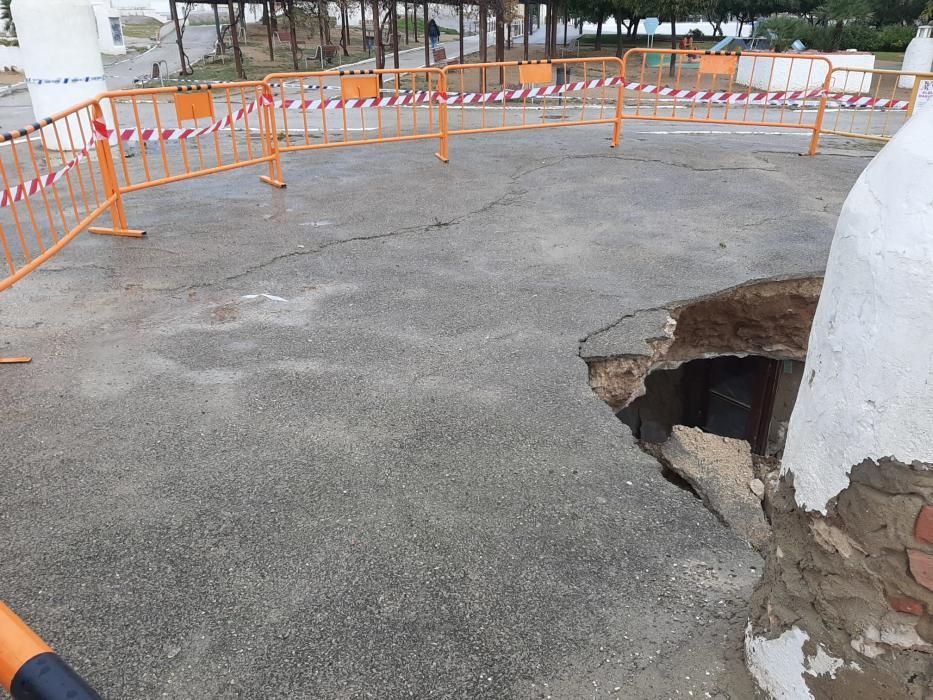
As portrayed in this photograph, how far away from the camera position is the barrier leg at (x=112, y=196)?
23.0 ft

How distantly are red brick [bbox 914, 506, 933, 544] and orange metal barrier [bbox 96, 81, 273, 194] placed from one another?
23.3 ft

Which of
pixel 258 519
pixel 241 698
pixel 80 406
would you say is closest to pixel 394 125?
pixel 80 406

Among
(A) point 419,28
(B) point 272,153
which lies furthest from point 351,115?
(A) point 419,28

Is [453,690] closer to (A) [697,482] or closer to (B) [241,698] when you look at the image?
(B) [241,698]

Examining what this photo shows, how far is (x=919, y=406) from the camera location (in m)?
1.72

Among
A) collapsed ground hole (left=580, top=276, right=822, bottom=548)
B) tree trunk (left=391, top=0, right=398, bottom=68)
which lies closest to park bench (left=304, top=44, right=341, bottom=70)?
tree trunk (left=391, top=0, right=398, bottom=68)

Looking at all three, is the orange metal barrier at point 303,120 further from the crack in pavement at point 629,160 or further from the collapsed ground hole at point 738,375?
the collapsed ground hole at point 738,375

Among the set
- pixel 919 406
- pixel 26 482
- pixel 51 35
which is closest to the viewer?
pixel 919 406

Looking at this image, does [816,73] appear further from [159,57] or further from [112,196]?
[159,57]

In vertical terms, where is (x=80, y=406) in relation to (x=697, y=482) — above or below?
above

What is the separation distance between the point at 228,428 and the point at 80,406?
1.00 metres

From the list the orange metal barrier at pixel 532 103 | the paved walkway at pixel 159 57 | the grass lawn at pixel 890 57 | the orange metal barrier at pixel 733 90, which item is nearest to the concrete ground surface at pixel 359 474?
the orange metal barrier at pixel 532 103

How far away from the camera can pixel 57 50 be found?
11.8 m

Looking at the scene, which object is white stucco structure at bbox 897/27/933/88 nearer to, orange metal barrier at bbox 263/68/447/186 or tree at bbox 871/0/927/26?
orange metal barrier at bbox 263/68/447/186
